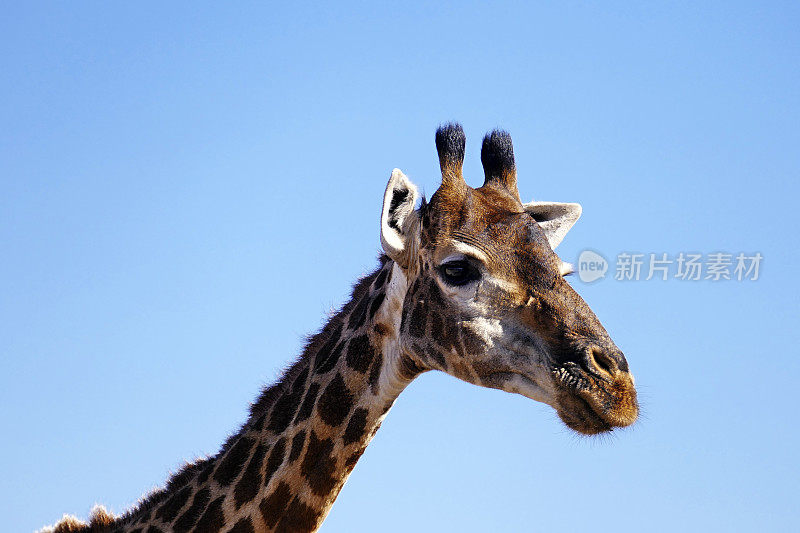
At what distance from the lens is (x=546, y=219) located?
28.1 feet

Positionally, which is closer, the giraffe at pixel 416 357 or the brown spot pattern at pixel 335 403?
the giraffe at pixel 416 357

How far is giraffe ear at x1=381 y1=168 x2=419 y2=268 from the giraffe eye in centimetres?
52

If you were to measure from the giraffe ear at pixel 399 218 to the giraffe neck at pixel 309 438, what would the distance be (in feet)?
0.84

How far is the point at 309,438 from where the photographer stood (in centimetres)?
700

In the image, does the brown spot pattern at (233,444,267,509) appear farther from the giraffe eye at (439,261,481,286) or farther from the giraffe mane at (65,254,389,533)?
the giraffe eye at (439,261,481,286)

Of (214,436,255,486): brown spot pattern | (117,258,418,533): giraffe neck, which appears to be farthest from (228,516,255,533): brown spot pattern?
(214,436,255,486): brown spot pattern

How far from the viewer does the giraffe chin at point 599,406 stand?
6070 millimetres

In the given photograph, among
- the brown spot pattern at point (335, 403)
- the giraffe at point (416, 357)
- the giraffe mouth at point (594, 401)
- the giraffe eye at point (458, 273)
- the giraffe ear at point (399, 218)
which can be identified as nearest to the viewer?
the giraffe mouth at point (594, 401)

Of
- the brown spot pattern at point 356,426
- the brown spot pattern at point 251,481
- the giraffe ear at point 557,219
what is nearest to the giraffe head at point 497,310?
the brown spot pattern at point 356,426

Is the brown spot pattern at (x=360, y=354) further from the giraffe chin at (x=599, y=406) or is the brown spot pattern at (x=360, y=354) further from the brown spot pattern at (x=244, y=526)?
the giraffe chin at (x=599, y=406)

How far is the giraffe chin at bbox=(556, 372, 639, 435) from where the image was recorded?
6070mm

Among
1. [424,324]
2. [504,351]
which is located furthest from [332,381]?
[504,351]

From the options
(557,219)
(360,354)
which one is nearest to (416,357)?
(360,354)

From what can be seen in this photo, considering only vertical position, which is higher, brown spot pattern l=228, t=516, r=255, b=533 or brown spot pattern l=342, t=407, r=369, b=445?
brown spot pattern l=342, t=407, r=369, b=445
